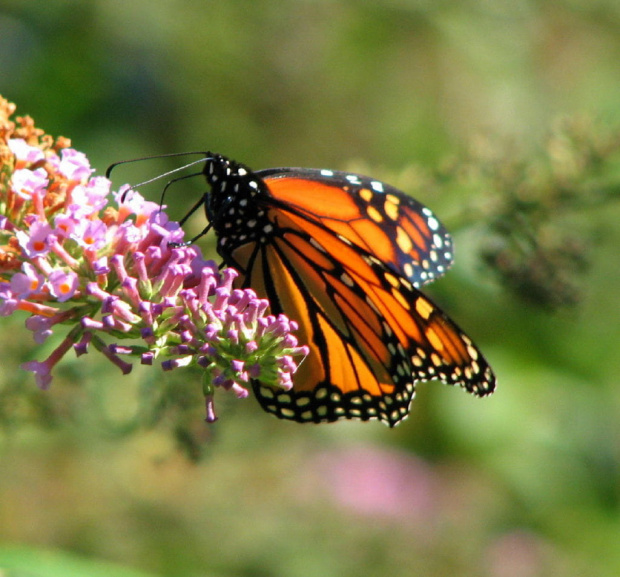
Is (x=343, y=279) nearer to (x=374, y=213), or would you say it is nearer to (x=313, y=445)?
(x=374, y=213)

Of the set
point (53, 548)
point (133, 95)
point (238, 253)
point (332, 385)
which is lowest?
point (53, 548)

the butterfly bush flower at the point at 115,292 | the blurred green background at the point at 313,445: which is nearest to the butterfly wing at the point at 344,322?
the butterfly bush flower at the point at 115,292

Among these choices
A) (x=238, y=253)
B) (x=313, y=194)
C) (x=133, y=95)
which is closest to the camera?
(x=238, y=253)

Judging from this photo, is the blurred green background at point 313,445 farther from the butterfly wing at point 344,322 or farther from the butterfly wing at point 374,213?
the butterfly wing at point 344,322

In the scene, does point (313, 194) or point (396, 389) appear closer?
point (396, 389)

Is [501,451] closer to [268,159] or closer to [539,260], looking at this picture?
[539,260]

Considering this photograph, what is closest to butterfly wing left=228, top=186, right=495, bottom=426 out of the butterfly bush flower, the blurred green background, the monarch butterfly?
the monarch butterfly

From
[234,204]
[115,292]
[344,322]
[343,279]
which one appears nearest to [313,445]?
[344,322]

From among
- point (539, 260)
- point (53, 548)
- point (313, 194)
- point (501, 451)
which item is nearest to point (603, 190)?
point (539, 260)

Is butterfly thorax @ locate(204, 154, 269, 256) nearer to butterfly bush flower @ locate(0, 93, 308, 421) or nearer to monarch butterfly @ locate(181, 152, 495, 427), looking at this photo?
monarch butterfly @ locate(181, 152, 495, 427)
